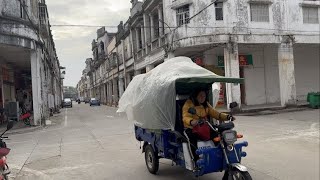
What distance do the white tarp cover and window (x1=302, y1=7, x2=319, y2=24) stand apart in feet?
74.7

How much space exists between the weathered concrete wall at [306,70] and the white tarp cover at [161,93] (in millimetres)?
27094

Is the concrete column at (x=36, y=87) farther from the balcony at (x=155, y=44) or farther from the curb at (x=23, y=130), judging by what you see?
the balcony at (x=155, y=44)

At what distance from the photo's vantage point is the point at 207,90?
7.60 m

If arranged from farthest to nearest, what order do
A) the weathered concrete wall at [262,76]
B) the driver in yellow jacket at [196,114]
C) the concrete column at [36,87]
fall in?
the weathered concrete wall at [262,76] → the concrete column at [36,87] → the driver in yellow jacket at [196,114]

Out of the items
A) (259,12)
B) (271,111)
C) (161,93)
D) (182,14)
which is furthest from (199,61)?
(161,93)

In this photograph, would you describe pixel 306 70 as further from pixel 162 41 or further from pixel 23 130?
pixel 23 130

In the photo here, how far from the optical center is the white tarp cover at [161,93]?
681cm

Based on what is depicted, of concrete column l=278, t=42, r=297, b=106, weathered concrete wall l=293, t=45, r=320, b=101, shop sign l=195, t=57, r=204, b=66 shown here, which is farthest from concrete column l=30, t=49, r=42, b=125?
weathered concrete wall l=293, t=45, r=320, b=101

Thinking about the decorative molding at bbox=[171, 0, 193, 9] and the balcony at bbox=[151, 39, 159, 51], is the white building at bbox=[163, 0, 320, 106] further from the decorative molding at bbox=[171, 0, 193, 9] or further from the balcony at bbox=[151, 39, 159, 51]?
the balcony at bbox=[151, 39, 159, 51]

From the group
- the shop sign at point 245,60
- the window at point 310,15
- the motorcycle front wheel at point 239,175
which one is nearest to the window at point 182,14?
the shop sign at point 245,60

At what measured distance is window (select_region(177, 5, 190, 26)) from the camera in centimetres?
2561

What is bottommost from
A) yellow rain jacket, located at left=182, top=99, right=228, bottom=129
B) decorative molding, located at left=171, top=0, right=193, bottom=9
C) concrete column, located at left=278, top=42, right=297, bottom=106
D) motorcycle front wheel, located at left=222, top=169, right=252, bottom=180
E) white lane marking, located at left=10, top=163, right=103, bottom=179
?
white lane marking, located at left=10, top=163, right=103, bottom=179

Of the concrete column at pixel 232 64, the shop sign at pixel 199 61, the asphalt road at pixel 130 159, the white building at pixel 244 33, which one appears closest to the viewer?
the asphalt road at pixel 130 159

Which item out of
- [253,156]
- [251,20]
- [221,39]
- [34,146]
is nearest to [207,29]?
[221,39]
